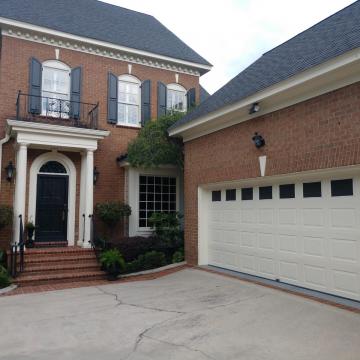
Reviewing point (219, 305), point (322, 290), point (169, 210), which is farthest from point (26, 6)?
point (322, 290)

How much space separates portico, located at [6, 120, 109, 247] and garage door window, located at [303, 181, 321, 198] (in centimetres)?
635

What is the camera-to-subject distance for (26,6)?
1242cm

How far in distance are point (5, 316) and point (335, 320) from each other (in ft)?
16.6

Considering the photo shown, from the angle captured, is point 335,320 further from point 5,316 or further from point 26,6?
point 26,6

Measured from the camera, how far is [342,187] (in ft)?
21.4

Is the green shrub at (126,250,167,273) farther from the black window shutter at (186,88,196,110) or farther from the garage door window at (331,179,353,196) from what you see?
the black window shutter at (186,88,196,110)

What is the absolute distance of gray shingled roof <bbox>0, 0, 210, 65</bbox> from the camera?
1206cm

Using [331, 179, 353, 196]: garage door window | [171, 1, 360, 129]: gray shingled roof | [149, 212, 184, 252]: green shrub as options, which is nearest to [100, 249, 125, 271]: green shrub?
[149, 212, 184, 252]: green shrub

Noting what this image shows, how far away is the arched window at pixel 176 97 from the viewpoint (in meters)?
14.0

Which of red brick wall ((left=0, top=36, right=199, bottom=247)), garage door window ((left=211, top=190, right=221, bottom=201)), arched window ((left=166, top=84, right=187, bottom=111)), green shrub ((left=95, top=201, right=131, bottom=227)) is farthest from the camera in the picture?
arched window ((left=166, top=84, right=187, bottom=111))

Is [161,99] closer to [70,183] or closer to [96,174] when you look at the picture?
[96,174]

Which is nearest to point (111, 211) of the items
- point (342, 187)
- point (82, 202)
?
point (82, 202)

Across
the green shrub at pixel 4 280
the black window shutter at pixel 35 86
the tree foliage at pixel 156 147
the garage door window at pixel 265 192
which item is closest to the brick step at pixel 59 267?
the green shrub at pixel 4 280

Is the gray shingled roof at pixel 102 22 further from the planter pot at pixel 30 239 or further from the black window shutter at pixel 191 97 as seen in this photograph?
the planter pot at pixel 30 239
